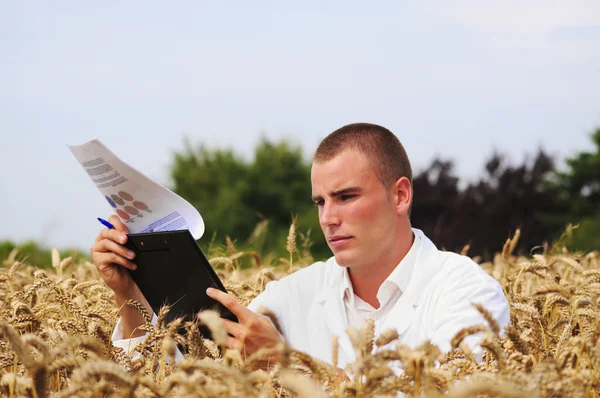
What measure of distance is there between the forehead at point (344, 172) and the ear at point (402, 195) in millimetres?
180

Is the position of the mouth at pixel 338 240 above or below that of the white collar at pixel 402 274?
above

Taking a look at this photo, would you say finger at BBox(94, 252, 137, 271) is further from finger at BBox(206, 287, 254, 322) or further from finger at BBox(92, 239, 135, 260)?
finger at BBox(206, 287, 254, 322)

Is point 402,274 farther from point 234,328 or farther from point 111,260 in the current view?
point 111,260

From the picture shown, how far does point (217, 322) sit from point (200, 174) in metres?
26.9

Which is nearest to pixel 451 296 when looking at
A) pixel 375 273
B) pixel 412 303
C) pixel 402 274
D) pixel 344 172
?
pixel 412 303

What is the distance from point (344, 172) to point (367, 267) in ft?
1.69

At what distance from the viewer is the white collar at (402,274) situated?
3.63 m

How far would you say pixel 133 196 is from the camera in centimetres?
351

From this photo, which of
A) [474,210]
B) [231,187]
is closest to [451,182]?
[474,210]

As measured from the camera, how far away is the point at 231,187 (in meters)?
28.0

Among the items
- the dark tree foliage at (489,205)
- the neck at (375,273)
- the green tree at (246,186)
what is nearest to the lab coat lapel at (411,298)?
the neck at (375,273)

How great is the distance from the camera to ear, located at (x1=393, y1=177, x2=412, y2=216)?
3779mm

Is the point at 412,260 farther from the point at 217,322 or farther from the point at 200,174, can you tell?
the point at 200,174

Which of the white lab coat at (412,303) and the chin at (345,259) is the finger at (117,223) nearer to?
the white lab coat at (412,303)
